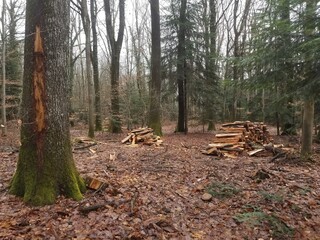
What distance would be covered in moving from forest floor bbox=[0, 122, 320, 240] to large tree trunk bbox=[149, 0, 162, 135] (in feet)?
21.0

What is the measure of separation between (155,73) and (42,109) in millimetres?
9974

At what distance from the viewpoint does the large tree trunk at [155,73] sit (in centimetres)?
1329

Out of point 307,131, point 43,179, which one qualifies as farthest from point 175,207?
point 307,131

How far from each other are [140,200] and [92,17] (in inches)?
590

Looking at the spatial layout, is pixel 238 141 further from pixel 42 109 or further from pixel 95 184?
pixel 42 109

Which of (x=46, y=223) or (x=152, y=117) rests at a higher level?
(x=152, y=117)

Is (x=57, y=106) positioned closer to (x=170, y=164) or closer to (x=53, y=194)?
(x=53, y=194)

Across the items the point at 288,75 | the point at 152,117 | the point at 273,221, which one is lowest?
the point at 273,221

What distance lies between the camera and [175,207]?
455cm

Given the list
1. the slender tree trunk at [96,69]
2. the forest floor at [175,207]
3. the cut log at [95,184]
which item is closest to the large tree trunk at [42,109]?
the forest floor at [175,207]

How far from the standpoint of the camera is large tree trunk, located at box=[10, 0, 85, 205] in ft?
13.6

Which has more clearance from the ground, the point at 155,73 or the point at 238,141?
the point at 155,73

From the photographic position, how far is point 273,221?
4355mm

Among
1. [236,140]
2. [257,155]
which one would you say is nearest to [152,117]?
[236,140]
